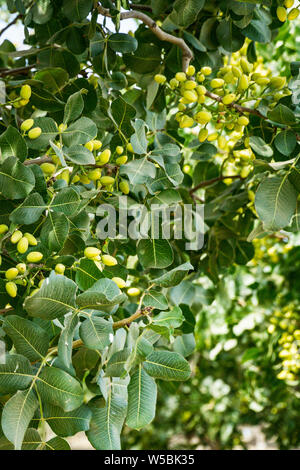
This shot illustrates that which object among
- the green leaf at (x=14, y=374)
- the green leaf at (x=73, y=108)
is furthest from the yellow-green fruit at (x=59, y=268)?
the green leaf at (x=73, y=108)

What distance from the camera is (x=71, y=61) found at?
0.93 m

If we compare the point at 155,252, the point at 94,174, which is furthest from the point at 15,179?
the point at 155,252

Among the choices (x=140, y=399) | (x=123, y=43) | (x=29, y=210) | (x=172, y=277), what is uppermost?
(x=123, y=43)

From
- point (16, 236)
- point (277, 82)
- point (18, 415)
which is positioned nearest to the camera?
point (18, 415)

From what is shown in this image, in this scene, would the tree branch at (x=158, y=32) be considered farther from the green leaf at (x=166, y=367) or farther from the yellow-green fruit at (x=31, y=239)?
the green leaf at (x=166, y=367)

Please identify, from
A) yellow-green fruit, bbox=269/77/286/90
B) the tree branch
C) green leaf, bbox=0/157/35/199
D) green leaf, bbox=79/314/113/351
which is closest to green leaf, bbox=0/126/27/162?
green leaf, bbox=0/157/35/199

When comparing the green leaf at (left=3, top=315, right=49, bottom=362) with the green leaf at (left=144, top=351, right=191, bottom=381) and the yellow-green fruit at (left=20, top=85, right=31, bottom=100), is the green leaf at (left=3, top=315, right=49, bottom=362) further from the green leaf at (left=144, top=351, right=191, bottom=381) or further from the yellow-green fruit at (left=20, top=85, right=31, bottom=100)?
the yellow-green fruit at (left=20, top=85, right=31, bottom=100)

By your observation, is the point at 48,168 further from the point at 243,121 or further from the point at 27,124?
Result: the point at 243,121

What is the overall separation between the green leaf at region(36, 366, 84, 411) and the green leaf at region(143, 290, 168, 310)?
0.49 ft

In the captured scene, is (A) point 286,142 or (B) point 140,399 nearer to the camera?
(B) point 140,399

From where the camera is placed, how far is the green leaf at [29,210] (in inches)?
25.1

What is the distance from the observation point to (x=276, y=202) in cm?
77

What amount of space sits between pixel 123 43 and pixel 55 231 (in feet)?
1.36

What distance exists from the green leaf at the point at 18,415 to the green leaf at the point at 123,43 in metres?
0.60
